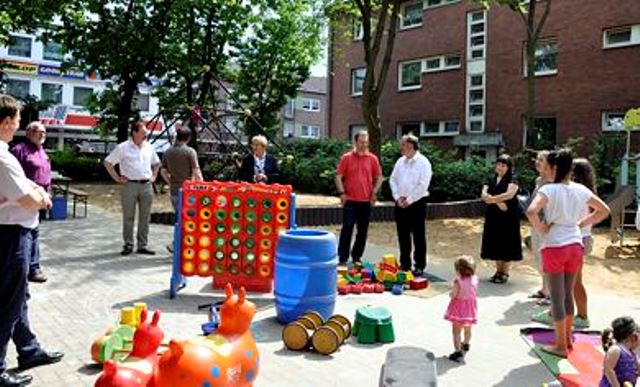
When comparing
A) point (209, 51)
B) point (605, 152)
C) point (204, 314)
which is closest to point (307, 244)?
point (204, 314)

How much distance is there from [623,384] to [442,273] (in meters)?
5.46

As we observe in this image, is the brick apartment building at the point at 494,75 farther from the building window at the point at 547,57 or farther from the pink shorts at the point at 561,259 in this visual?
the pink shorts at the point at 561,259

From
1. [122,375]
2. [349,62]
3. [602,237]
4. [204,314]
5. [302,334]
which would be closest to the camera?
[122,375]

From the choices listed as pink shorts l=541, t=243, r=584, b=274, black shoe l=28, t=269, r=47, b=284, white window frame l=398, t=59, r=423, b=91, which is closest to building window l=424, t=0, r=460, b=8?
white window frame l=398, t=59, r=423, b=91

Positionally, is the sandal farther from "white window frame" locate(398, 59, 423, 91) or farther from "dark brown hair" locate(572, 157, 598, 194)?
"white window frame" locate(398, 59, 423, 91)

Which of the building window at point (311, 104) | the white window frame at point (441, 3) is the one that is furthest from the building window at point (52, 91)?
the white window frame at point (441, 3)

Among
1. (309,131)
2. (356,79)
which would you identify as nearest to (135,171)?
(356,79)

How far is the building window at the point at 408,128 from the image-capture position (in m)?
29.7

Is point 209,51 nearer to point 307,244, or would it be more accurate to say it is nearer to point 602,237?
point 602,237

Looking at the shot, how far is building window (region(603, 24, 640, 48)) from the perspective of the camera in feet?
70.9

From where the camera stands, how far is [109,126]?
26.1 meters

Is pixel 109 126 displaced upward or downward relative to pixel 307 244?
upward

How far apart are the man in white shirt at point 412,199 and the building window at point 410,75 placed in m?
21.1

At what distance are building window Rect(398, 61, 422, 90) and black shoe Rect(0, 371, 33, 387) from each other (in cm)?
2666
